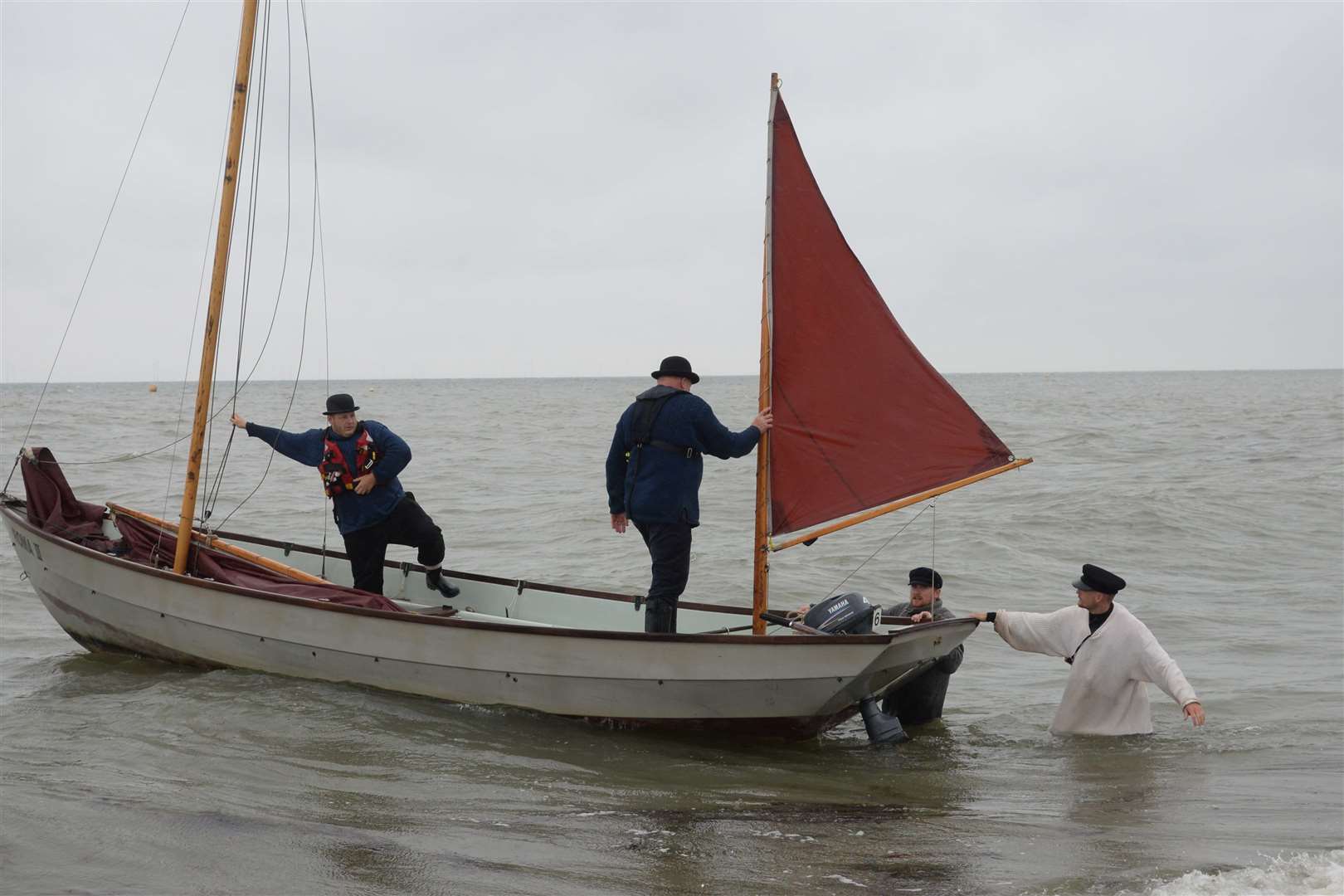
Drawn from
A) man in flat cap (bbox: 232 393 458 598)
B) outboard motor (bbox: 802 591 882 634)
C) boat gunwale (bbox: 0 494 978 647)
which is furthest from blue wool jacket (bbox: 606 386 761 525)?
man in flat cap (bbox: 232 393 458 598)

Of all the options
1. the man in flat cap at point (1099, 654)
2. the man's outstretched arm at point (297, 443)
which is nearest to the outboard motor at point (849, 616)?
the man in flat cap at point (1099, 654)

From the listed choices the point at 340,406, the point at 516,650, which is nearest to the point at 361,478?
the point at 340,406

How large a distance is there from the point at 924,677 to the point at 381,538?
373 centimetres

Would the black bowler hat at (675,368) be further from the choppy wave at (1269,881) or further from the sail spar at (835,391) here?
the choppy wave at (1269,881)

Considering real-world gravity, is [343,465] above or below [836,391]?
below

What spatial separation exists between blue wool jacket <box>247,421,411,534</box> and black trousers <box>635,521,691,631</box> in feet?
6.75

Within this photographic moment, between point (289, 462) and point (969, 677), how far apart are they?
2280 centimetres

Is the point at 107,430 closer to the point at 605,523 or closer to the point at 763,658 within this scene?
the point at 605,523

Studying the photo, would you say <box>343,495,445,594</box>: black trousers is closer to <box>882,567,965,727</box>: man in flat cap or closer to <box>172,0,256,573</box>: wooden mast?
<box>172,0,256,573</box>: wooden mast

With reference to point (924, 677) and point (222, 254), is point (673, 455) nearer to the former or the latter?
point (924, 677)

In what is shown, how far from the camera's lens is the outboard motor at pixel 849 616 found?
6.32 metres

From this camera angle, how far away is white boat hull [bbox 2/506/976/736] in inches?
244

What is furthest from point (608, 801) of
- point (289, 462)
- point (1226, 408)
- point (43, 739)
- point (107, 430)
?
point (1226, 408)

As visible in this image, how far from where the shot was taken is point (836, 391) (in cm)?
649
